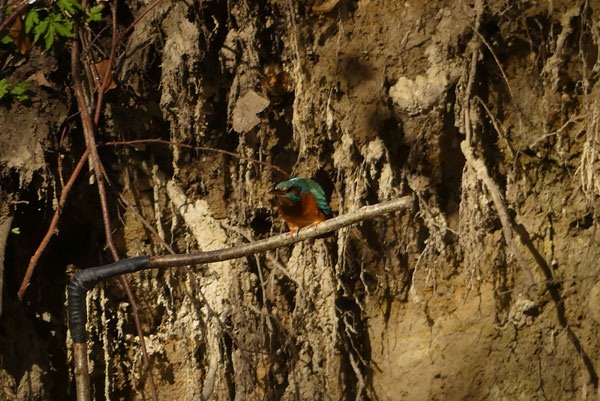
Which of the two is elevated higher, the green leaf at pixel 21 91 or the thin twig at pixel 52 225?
the green leaf at pixel 21 91

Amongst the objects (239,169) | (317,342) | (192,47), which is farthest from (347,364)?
(192,47)

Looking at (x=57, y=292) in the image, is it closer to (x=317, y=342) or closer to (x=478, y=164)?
(x=317, y=342)

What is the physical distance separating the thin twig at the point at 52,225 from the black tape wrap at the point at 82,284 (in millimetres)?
1211

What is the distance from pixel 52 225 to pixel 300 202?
4.51 ft

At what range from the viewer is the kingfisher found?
3469 mm

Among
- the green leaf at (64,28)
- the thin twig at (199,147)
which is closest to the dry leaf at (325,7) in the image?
the thin twig at (199,147)

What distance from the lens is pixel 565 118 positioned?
3.68 m

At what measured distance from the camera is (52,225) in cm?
368

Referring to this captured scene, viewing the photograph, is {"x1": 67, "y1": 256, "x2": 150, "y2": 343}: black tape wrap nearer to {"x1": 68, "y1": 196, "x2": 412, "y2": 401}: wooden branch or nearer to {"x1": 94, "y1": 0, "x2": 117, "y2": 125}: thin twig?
{"x1": 68, "y1": 196, "x2": 412, "y2": 401}: wooden branch

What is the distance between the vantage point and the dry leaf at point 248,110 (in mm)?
3840

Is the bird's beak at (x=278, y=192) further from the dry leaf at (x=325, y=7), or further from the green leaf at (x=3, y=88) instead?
the green leaf at (x=3, y=88)

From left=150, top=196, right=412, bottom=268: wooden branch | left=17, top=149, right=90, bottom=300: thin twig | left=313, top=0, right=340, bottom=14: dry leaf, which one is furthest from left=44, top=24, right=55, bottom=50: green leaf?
left=150, top=196, right=412, bottom=268: wooden branch

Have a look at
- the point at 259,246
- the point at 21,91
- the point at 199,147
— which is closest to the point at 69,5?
the point at 21,91

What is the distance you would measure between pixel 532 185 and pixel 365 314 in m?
1.22
